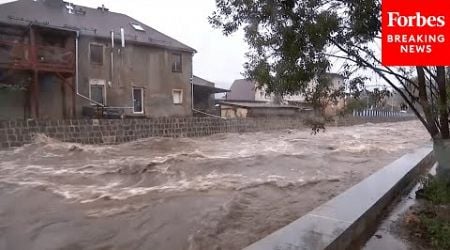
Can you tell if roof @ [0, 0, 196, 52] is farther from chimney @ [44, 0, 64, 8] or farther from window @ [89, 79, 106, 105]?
window @ [89, 79, 106, 105]

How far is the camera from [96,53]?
17.7 m

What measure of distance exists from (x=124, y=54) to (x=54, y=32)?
11.9 feet

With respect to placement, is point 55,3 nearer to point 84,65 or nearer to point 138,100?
point 84,65

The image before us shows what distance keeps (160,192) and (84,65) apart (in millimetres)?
11227

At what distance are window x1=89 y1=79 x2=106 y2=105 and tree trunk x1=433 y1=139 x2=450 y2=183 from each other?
15149mm

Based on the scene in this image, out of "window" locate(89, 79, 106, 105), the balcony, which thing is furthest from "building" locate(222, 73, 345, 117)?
the balcony

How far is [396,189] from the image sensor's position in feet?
17.6

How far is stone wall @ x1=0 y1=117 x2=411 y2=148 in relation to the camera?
42.4ft

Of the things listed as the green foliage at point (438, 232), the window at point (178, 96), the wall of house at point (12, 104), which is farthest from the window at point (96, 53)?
the green foliage at point (438, 232)

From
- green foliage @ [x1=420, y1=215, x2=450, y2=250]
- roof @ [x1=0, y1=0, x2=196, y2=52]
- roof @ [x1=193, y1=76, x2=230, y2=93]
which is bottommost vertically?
green foliage @ [x1=420, y1=215, x2=450, y2=250]

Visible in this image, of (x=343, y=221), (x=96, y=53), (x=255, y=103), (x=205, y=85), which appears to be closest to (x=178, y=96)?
(x=205, y=85)

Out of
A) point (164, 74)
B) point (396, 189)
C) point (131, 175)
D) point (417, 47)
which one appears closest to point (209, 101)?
point (164, 74)

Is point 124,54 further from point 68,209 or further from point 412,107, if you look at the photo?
point 412,107

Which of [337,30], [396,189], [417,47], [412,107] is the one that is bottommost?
[396,189]
